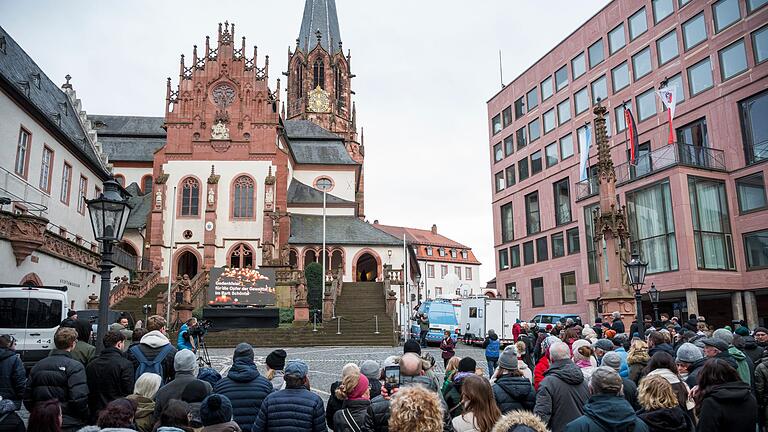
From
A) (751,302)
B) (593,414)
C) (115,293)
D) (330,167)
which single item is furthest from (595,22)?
(593,414)

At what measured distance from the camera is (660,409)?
5.02 meters

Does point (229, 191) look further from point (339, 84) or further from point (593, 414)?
point (593, 414)

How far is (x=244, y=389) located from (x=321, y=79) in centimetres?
7348

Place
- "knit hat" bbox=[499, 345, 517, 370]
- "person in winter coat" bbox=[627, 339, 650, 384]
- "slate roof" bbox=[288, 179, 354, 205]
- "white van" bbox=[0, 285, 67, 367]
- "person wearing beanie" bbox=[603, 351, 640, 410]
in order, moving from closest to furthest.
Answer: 1. "knit hat" bbox=[499, 345, 517, 370]
2. "person wearing beanie" bbox=[603, 351, 640, 410]
3. "person in winter coat" bbox=[627, 339, 650, 384]
4. "white van" bbox=[0, 285, 67, 367]
5. "slate roof" bbox=[288, 179, 354, 205]

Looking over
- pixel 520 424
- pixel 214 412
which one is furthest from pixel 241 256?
pixel 520 424

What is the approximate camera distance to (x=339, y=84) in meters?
77.5

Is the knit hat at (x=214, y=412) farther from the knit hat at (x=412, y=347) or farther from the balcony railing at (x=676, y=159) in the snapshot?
the balcony railing at (x=676, y=159)

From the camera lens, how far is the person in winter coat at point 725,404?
5125mm

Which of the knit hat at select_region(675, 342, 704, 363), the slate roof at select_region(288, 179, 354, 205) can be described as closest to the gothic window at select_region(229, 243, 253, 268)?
the slate roof at select_region(288, 179, 354, 205)

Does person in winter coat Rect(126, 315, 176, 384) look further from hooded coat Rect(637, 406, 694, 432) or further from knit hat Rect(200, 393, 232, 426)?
hooded coat Rect(637, 406, 694, 432)

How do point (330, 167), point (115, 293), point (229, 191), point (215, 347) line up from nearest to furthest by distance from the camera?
point (215, 347)
point (115, 293)
point (229, 191)
point (330, 167)

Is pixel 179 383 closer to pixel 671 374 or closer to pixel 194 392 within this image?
pixel 194 392

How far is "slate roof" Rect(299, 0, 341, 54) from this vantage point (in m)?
78.4

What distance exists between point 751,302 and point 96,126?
54.9 metres
